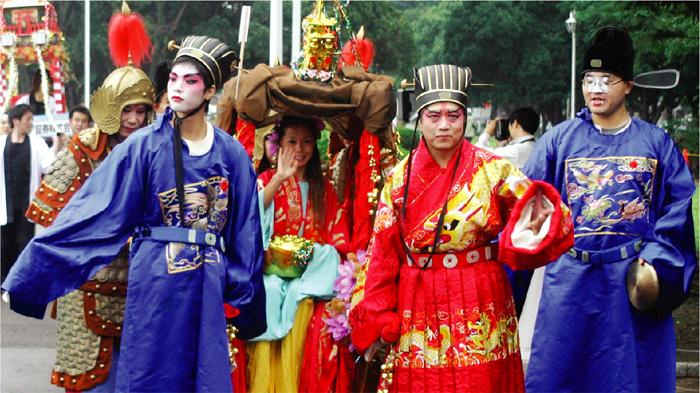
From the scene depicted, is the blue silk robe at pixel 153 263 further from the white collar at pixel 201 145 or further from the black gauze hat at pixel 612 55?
the black gauze hat at pixel 612 55

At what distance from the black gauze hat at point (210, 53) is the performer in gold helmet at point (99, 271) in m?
0.92

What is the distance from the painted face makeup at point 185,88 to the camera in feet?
14.9

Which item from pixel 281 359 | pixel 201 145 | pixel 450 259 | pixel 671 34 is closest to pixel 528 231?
pixel 450 259

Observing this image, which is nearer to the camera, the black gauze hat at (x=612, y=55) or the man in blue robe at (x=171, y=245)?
the man in blue robe at (x=171, y=245)

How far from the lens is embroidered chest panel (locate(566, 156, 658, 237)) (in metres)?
5.05

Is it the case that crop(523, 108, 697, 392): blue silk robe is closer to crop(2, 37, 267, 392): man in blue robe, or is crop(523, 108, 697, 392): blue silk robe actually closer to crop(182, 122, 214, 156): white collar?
crop(2, 37, 267, 392): man in blue robe

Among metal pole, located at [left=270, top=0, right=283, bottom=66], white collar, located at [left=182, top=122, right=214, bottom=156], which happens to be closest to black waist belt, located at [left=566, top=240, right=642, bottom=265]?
white collar, located at [left=182, top=122, right=214, bottom=156]

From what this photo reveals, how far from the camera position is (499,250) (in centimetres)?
451

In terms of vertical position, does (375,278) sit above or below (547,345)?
above

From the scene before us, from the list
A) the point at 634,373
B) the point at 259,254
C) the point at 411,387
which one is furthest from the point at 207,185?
the point at 634,373

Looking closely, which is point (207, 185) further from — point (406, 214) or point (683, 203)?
point (683, 203)

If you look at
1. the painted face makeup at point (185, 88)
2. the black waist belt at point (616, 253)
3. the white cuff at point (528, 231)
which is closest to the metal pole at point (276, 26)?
the painted face makeup at point (185, 88)

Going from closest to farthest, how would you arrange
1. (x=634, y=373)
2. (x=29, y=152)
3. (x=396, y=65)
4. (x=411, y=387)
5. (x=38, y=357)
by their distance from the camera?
(x=411, y=387) < (x=634, y=373) < (x=38, y=357) < (x=29, y=152) < (x=396, y=65)

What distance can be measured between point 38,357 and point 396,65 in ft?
95.1
